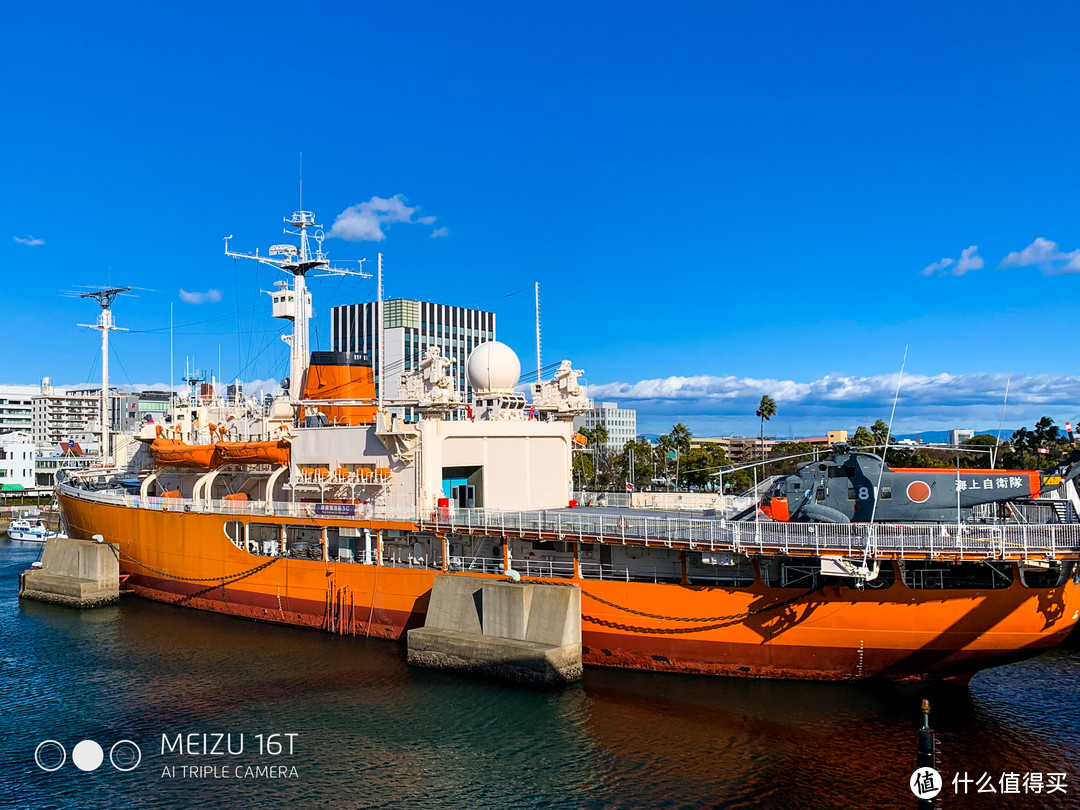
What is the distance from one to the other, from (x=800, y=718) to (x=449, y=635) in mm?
11617

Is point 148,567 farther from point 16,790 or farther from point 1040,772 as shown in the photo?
point 1040,772

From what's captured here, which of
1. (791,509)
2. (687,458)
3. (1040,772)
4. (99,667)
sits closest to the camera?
(1040,772)

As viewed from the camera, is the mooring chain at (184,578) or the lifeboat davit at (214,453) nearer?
the mooring chain at (184,578)

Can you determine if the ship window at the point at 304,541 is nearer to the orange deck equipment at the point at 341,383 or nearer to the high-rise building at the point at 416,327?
the orange deck equipment at the point at 341,383

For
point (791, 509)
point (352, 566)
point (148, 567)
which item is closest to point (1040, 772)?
point (791, 509)

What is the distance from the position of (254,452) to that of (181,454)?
21.0 ft

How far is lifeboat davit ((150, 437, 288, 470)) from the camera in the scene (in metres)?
37.2

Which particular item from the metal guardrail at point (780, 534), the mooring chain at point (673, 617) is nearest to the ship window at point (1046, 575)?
the metal guardrail at point (780, 534)

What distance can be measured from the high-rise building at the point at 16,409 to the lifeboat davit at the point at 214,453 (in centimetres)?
12892

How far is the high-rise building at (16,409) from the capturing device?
14888 cm

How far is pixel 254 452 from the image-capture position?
37.4m

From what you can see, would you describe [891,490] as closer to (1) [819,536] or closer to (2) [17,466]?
(1) [819,536]

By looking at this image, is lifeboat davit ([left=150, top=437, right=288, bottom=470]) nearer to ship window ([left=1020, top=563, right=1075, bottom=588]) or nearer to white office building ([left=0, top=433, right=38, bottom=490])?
ship window ([left=1020, top=563, right=1075, bottom=588])

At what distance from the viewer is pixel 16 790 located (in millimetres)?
19922
